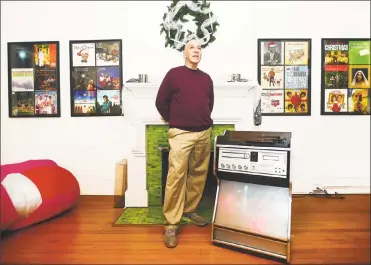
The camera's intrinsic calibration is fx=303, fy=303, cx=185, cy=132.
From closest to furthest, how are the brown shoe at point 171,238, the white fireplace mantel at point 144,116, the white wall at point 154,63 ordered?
1. the brown shoe at point 171,238
2. the white fireplace mantel at point 144,116
3. the white wall at point 154,63

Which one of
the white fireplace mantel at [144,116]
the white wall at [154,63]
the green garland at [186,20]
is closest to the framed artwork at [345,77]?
the white wall at [154,63]

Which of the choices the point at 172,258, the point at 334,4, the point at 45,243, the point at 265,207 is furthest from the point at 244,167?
the point at 334,4

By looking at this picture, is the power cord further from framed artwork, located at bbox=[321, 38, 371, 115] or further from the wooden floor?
framed artwork, located at bbox=[321, 38, 371, 115]

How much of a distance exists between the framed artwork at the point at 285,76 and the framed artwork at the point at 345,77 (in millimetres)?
160

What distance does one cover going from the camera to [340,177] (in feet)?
9.51

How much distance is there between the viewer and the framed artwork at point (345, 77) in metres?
2.83

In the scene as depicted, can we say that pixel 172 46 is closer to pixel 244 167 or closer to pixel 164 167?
pixel 164 167

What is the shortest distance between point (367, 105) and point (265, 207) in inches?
72.6

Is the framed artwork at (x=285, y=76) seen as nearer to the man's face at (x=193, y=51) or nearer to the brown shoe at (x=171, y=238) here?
the man's face at (x=193, y=51)

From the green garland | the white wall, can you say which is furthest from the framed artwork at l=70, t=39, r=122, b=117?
the green garland

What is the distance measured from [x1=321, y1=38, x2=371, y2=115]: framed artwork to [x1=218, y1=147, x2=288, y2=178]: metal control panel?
147 centimetres

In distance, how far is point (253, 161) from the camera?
1750 millimetres

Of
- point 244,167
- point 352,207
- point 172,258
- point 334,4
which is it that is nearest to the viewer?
point 172,258

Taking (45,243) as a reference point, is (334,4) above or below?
above
